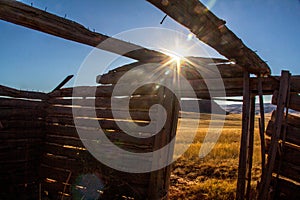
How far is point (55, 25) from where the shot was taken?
269cm

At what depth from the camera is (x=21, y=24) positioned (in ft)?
8.57

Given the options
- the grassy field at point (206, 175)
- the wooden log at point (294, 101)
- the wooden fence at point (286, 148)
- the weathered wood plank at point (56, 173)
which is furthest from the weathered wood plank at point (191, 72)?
the grassy field at point (206, 175)

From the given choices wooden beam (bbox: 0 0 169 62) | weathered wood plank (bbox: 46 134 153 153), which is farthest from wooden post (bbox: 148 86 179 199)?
wooden beam (bbox: 0 0 169 62)

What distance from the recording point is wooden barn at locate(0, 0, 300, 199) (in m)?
2.77

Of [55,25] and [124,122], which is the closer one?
[55,25]

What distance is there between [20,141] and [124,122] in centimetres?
302

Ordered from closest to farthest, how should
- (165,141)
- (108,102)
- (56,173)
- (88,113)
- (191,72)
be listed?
(165,141) < (191,72) < (108,102) < (88,113) < (56,173)

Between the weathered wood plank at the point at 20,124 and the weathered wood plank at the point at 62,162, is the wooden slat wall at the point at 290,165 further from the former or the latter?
the weathered wood plank at the point at 20,124

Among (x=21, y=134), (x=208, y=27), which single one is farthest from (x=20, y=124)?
(x=208, y=27)

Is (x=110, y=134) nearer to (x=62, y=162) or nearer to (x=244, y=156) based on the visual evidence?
(x=62, y=162)

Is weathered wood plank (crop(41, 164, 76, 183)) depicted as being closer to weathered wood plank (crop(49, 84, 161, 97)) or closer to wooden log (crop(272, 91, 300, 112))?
weathered wood plank (crop(49, 84, 161, 97))

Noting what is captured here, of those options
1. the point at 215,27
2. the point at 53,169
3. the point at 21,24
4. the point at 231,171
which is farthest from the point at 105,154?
the point at 231,171

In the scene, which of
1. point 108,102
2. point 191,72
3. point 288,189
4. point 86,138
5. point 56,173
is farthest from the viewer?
point 56,173

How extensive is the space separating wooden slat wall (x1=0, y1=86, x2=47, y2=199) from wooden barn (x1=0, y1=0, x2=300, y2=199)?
22mm
